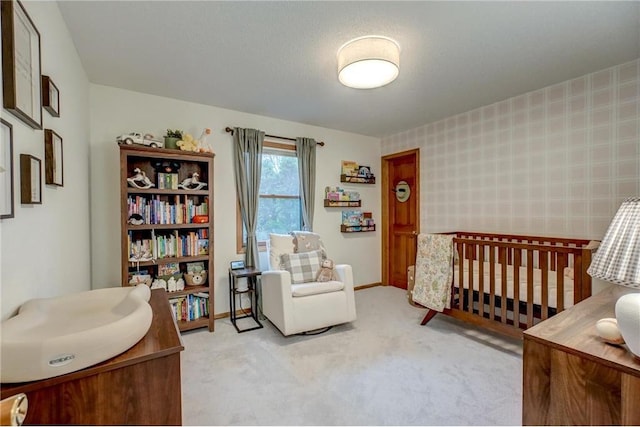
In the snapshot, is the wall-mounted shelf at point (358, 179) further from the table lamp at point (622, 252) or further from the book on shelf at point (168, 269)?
the table lamp at point (622, 252)

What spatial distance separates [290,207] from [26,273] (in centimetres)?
268

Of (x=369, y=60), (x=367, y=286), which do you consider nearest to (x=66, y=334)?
(x=369, y=60)

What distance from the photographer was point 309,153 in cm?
365

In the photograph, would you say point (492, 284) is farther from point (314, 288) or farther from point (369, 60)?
point (369, 60)

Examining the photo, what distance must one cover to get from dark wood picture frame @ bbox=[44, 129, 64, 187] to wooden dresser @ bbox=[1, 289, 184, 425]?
1.01m

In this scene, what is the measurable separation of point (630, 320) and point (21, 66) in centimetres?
222

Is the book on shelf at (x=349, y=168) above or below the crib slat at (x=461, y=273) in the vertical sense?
above

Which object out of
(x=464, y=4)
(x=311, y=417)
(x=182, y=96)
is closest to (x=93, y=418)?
(x=311, y=417)

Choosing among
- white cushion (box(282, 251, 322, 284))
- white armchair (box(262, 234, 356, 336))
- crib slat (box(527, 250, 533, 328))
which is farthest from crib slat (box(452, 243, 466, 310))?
white cushion (box(282, 251, 322, 284))

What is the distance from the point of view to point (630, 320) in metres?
0.89

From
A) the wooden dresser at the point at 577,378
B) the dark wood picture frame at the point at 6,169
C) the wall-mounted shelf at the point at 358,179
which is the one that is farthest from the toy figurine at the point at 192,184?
the wooden dresser at the point at 577,378

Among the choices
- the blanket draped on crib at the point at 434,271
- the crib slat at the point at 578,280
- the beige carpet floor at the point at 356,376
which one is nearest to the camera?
the beige carpet floor at the point at 356,376

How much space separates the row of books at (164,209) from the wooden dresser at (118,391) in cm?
188

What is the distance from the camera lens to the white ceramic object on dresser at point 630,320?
875 mm
